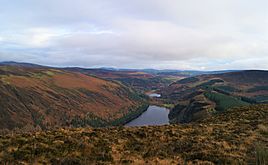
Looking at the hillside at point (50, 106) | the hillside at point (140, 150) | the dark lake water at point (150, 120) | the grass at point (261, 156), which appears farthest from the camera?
the dark lake water at point (150, 120)

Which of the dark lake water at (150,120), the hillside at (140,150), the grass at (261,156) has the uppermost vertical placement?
the grass at (261,156)

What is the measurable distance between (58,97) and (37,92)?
45.8 feet

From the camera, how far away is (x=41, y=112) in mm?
140875

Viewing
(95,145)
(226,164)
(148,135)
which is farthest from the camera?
(148,135)

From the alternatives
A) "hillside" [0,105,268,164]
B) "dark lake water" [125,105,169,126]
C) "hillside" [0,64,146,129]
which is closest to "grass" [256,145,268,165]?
"hillside" [0,105,268,164]

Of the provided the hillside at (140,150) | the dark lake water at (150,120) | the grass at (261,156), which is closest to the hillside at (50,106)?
the dark lake water at (150,120)

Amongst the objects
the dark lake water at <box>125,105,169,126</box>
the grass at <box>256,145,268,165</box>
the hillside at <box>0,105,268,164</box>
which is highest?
A: the grass at <box>256,145,268,165</box>

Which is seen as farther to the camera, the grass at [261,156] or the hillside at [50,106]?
the hillside at [50,106]

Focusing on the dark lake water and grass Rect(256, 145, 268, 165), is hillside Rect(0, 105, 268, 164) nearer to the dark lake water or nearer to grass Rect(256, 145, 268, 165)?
grass Rect(256, 145, 268, 165)

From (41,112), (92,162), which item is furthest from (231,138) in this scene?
(41,112)

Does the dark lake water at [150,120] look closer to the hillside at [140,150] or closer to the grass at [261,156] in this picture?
the hillside at [140,150]

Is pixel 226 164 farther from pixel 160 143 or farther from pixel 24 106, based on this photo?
pixel 24 106

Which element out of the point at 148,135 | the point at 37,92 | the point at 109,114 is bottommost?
the point at 109,114

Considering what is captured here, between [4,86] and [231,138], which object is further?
[4,86]
